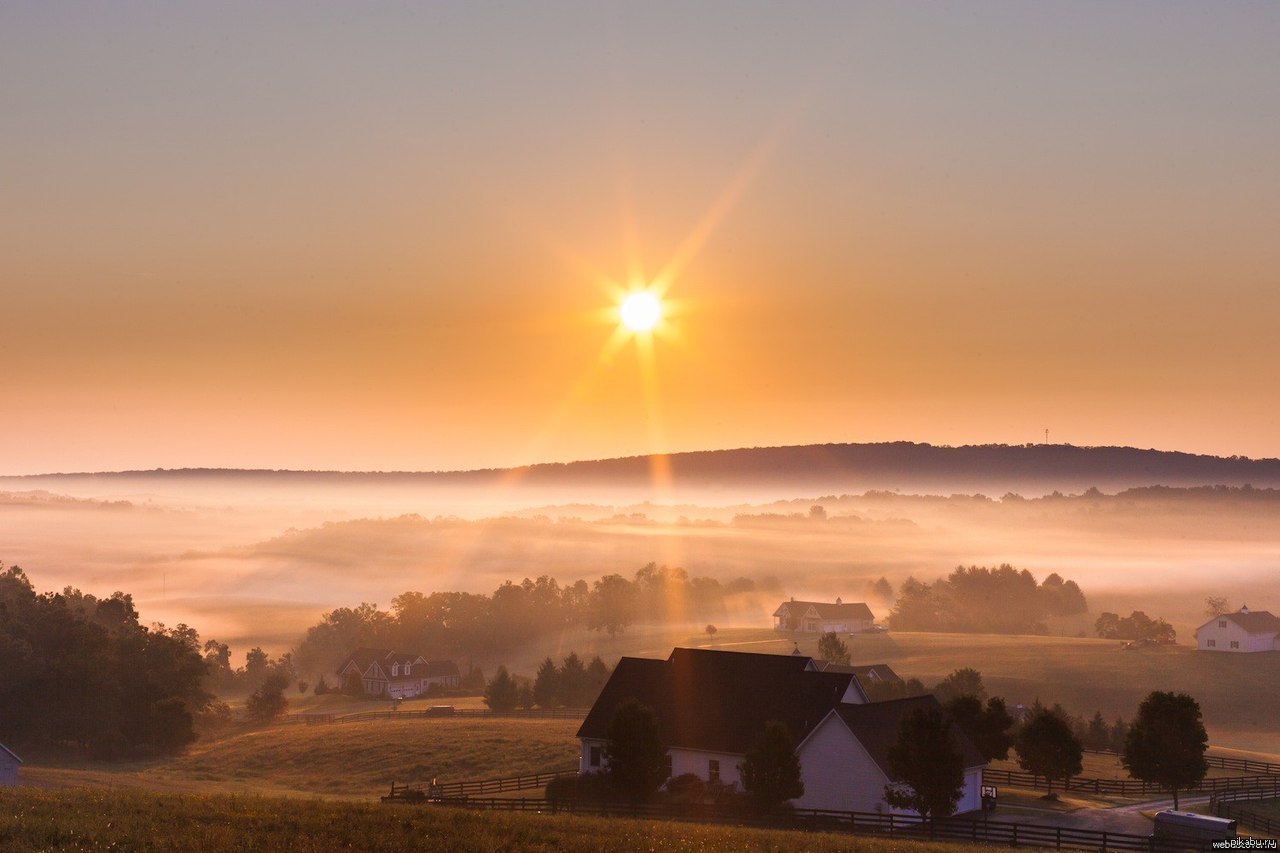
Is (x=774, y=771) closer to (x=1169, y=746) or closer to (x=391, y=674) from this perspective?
(x=1169, y=746)

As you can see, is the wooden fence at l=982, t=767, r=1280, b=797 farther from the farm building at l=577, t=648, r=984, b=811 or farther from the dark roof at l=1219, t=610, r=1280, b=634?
the dark roof at l=1219, t=610, r=1280, b=634

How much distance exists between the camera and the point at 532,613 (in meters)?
162

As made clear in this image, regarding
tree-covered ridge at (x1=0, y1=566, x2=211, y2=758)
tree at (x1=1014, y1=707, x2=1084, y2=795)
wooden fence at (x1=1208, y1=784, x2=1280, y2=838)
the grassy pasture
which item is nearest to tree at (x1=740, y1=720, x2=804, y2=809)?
tree at (x1=1014, y1=707, x2=1084, y2=795)

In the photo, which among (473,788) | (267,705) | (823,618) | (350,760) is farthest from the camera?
(823,618)

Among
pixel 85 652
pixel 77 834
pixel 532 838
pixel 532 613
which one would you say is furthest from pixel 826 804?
pixel 532 613

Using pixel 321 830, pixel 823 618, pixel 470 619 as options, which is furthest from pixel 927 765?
pixel 823 618

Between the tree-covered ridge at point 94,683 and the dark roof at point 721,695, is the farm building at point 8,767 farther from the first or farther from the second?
the dark roof at point 721,695

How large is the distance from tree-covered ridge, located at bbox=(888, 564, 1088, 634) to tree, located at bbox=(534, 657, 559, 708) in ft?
291

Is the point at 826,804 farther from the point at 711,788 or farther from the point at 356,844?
the point at 356,844

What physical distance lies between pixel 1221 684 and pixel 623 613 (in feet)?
252

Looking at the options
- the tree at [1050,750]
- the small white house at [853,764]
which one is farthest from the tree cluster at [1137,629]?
the small white house at [853,764]

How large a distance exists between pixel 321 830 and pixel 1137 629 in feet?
460

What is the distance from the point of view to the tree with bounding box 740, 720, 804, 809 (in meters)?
47.0

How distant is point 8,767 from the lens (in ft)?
186
